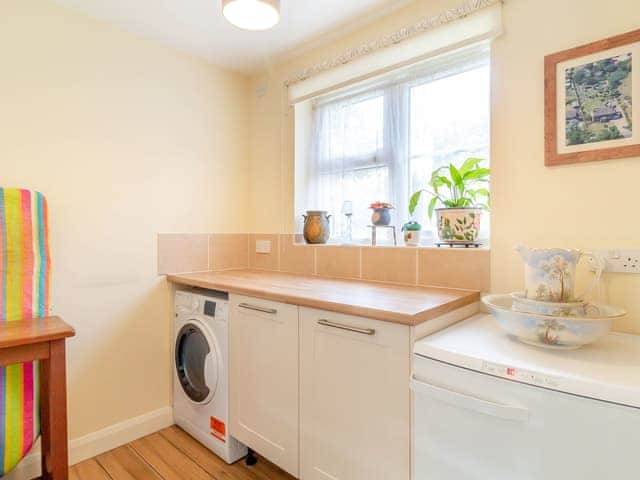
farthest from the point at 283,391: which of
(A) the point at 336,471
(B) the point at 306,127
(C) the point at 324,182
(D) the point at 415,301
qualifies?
(B) the point at 306,127

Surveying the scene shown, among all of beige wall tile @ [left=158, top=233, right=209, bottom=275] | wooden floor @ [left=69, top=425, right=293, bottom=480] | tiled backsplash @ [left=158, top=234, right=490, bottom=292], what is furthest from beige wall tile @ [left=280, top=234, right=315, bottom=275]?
wooden floor @ [left=69, top=425, right=293, bottom=480]

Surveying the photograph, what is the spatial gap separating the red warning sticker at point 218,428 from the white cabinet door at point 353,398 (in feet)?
1.80

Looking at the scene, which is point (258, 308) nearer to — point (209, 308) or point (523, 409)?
point (209, 308)

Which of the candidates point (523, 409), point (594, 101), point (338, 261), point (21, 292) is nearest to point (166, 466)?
point (21, 292)

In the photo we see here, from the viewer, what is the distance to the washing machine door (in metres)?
1.87

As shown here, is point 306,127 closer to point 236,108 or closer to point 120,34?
point 236,108

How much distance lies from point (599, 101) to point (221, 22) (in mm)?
1878

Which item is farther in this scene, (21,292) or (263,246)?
(263,246)

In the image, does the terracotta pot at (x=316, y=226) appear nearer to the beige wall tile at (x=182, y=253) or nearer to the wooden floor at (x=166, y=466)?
the beige wall tile at (x=182, y=253)

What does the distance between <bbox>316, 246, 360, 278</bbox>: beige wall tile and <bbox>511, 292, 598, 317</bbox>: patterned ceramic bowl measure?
3.25 feet

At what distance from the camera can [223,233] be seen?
8.30 ft

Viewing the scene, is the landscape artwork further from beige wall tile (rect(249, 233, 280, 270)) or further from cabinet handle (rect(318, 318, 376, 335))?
beige wall tile (rect(249, 233, 280, 270))

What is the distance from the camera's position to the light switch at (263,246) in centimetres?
256

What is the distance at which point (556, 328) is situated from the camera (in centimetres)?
104
